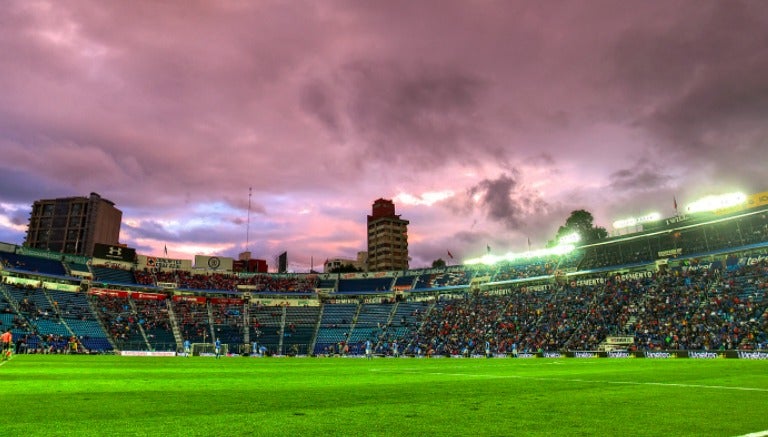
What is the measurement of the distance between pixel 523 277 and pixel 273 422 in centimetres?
7110

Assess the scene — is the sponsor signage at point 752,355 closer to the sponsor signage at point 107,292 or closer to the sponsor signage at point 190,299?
the sponsor signage at point 190,299

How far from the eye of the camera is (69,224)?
133 m

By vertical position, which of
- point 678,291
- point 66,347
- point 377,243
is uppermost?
point 377,243

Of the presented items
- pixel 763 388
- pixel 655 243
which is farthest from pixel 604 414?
pixel 655 243

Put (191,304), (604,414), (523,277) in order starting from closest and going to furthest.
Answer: (604,414), (523,277), (191,304)

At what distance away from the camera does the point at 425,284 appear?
87.6 m

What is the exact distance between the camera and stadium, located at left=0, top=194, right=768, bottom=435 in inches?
264

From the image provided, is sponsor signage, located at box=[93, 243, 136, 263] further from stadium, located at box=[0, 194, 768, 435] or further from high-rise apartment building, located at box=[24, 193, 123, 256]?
high-rise apartment building, located at box=[24, 193, 123, 256]

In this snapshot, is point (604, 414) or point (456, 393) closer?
point (604, 414)

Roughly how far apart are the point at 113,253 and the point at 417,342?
5610 cm

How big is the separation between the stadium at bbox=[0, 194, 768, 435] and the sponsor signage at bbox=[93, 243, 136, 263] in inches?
49.8

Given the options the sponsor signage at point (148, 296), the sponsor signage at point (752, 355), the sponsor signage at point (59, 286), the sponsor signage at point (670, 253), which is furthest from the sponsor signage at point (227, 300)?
the sponsor signage at point (752, 355)

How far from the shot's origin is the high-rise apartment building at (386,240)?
165 metres

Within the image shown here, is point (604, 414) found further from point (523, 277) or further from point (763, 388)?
point (523, 277)
